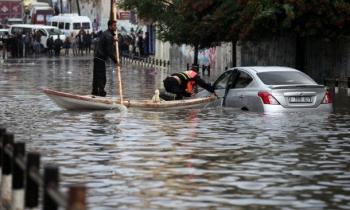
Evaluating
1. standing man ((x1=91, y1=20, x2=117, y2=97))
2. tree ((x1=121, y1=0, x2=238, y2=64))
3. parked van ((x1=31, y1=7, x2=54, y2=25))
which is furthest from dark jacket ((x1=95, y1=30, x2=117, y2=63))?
parked van ((x1=31, y1=7, x2=54, y2=25))

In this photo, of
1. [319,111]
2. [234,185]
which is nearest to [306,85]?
[319,111]

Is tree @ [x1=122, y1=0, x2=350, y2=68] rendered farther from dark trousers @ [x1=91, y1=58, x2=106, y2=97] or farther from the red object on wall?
the red object on wall

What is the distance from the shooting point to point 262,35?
3788 cm

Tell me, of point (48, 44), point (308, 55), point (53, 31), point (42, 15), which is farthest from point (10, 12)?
point (308, 55)

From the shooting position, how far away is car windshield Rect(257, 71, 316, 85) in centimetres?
2405

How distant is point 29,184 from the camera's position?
7926 mm

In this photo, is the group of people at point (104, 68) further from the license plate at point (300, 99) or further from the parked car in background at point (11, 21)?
the parked car in background at point (11, 21)

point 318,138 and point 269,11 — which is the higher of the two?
point 269,11

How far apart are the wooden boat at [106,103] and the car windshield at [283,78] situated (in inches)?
52.9

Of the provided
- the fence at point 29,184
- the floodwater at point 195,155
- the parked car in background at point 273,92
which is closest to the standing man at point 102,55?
the floodwater at point 195,155

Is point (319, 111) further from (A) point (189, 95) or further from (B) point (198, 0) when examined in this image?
(B) point (198, 0)

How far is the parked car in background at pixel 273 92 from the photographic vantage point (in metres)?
23.4

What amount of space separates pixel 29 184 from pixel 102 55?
19.1 meters

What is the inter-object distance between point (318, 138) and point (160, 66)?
4221 cm
